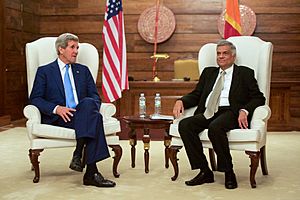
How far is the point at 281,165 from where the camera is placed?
4.46 metres

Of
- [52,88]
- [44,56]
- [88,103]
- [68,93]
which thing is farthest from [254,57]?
[44,56]

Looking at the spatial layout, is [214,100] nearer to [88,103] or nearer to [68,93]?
[88,103]

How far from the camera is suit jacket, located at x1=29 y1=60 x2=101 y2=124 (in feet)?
12.4

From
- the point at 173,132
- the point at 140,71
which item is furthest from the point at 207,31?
the point at 173,132

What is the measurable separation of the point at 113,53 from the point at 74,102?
2.14m

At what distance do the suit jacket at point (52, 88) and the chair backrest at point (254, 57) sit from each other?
1020 mm

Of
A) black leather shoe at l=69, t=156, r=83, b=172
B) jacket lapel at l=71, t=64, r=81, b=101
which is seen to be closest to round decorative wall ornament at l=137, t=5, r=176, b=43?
jacket lapel at l=71, t=64, r=81, b=101

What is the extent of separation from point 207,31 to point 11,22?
3.23m

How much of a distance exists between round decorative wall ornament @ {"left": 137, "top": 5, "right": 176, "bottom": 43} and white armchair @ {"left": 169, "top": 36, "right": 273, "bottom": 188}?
4.11 meters

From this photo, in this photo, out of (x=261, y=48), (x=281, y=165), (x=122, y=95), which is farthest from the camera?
(x=122, y=95)

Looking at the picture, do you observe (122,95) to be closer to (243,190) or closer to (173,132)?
(173,132)

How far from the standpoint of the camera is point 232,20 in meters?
6.34

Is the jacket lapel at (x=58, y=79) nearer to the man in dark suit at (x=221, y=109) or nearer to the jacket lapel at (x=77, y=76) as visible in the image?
the jacket lapel at (x=77, y=76)

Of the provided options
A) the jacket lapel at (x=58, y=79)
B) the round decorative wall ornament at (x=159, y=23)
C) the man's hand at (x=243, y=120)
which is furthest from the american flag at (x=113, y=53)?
the man's hand at (x=243, y=120)
